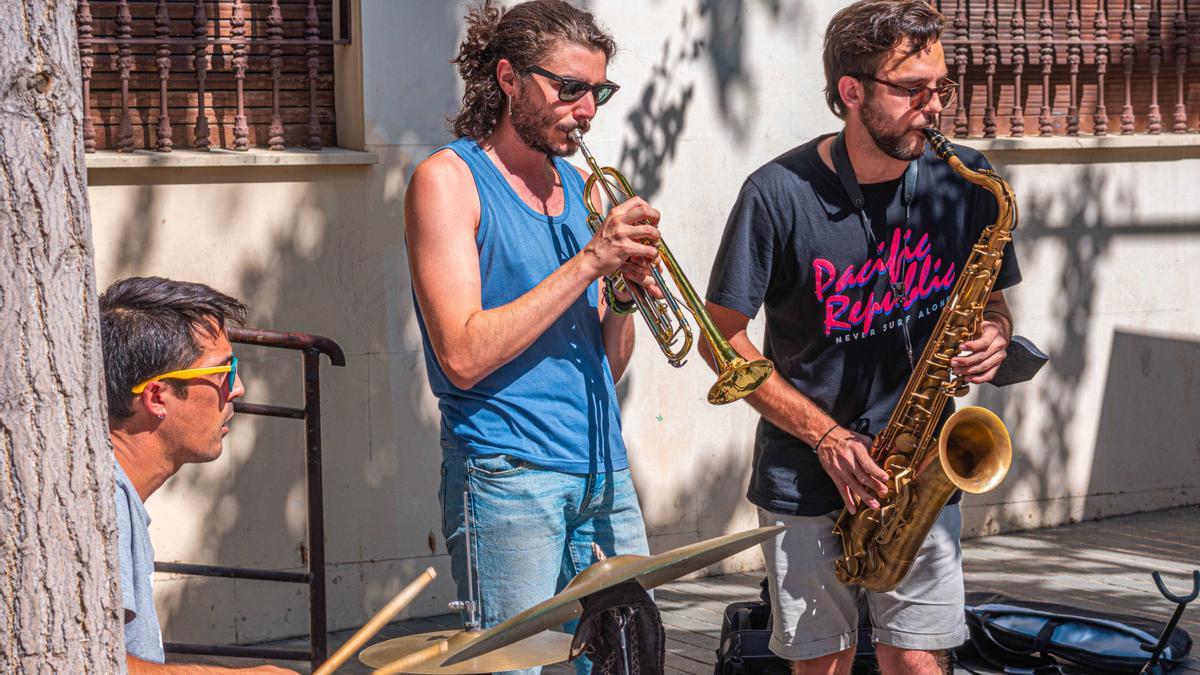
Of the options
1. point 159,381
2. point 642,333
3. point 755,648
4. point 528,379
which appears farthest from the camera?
point 642,333

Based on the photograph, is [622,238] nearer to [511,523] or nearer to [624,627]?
[511,523]

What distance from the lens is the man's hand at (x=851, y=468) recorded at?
334cm

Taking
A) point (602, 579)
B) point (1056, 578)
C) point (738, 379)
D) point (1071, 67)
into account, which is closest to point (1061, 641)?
point (1056, 578)

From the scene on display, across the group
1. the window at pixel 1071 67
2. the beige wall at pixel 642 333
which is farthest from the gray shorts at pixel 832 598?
the window at pixel 1071 67

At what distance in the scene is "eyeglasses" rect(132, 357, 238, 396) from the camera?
2.53 meters

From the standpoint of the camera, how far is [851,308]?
11.2 ft

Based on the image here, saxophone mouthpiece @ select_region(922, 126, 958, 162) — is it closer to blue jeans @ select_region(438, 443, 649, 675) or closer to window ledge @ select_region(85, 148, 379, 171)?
blue jeans @ select_region(438, 443, 649, 675)

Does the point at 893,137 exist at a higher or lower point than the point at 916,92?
lower

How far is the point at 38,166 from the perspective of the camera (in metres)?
1.69

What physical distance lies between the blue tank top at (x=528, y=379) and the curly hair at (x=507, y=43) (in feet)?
0.24

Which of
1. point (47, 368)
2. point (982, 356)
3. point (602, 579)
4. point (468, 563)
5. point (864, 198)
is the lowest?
point (468, 563)

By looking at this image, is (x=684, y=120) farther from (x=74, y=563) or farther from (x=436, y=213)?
(x=74, y=563)

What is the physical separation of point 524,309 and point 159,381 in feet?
Result: 2.37

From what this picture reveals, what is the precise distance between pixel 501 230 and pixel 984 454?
1.34 metres
